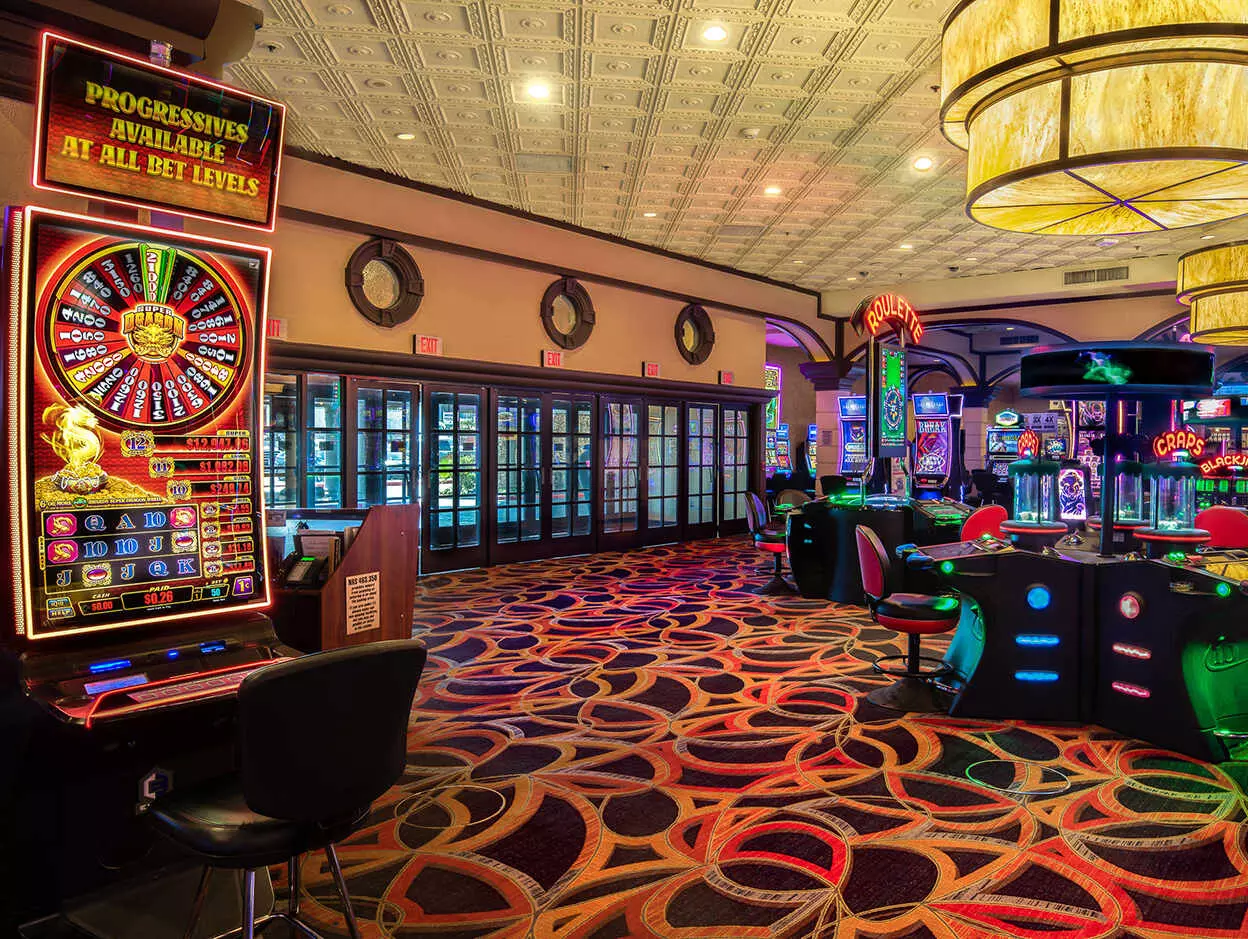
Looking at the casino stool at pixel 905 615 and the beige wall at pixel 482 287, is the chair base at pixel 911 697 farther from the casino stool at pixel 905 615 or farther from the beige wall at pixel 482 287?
the beige wall at pixel 482 287

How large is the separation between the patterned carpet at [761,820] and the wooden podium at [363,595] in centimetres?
52

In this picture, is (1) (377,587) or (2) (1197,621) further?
(1) (377,587)

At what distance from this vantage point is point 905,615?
3.91 m

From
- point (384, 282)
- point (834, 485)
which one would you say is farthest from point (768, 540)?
point (384, 282)

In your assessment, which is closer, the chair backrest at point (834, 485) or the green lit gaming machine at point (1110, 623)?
the green lit gaming machine at point (1110, 623)

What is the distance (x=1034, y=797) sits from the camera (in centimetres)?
293

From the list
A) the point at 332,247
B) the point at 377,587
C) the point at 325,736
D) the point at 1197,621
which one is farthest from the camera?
the point at 332,247

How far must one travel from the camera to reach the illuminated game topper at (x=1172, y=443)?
1010 cm

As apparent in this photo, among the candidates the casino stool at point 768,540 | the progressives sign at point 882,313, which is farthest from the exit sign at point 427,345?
the progressives sign at point 882,313

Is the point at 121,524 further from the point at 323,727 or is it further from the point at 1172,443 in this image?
the point at 1172,443

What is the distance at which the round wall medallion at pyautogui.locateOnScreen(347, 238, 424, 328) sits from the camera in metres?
6.73

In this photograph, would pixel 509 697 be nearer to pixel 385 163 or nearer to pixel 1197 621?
pixel 1197 621

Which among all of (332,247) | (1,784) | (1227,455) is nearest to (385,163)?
(332,247)

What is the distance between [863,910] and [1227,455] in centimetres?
1173
